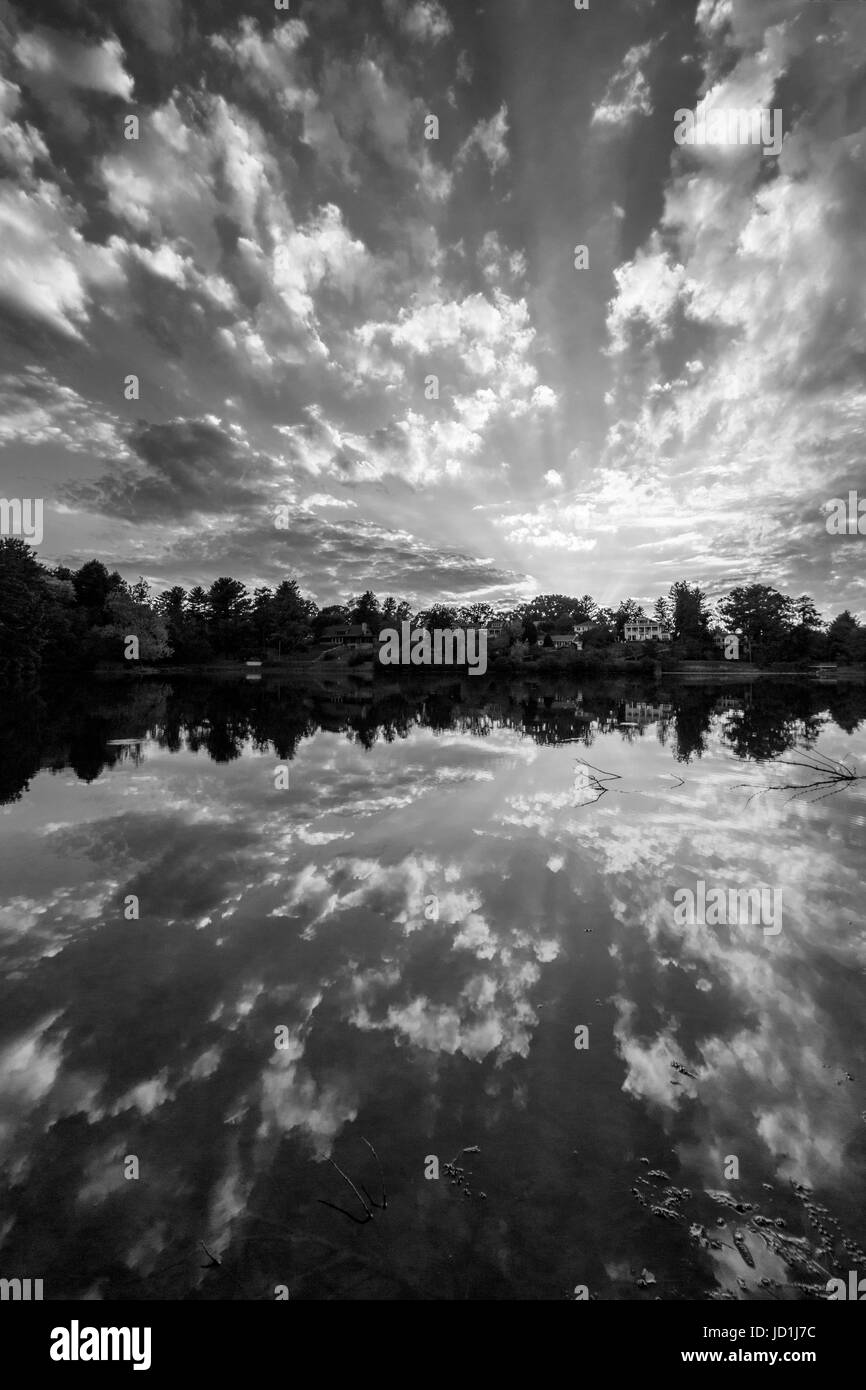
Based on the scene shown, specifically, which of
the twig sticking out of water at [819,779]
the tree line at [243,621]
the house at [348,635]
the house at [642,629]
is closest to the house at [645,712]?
the twig sticking out of water at [819,779]

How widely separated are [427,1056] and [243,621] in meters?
115

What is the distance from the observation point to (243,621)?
366 feet

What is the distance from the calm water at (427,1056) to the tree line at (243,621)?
182ft

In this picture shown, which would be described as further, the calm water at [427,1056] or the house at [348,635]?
the house at [348,635]

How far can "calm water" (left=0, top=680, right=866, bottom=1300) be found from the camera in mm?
2990

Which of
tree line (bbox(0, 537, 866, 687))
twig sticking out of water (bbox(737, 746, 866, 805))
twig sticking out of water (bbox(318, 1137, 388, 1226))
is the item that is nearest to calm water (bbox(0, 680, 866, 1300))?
twig sticking out of water (bbox(318, 1137, 388, 1226))

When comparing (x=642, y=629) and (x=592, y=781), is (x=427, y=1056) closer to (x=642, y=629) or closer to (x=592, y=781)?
(x=592, y=781)

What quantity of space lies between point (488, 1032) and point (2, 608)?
65075 millimetres

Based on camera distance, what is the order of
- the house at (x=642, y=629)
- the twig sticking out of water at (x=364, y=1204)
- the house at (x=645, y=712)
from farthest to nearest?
the house at (x=642, y=629), the house at (x=645, y=712), the twig sticking out of water at (x=364, y=1204)

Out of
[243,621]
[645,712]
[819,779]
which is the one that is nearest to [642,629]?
[243,621]

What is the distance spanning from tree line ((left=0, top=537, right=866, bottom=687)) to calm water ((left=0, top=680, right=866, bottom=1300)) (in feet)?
182

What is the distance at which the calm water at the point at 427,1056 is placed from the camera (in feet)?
9.81

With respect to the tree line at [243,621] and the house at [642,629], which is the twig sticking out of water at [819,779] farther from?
the house at [642,629]
